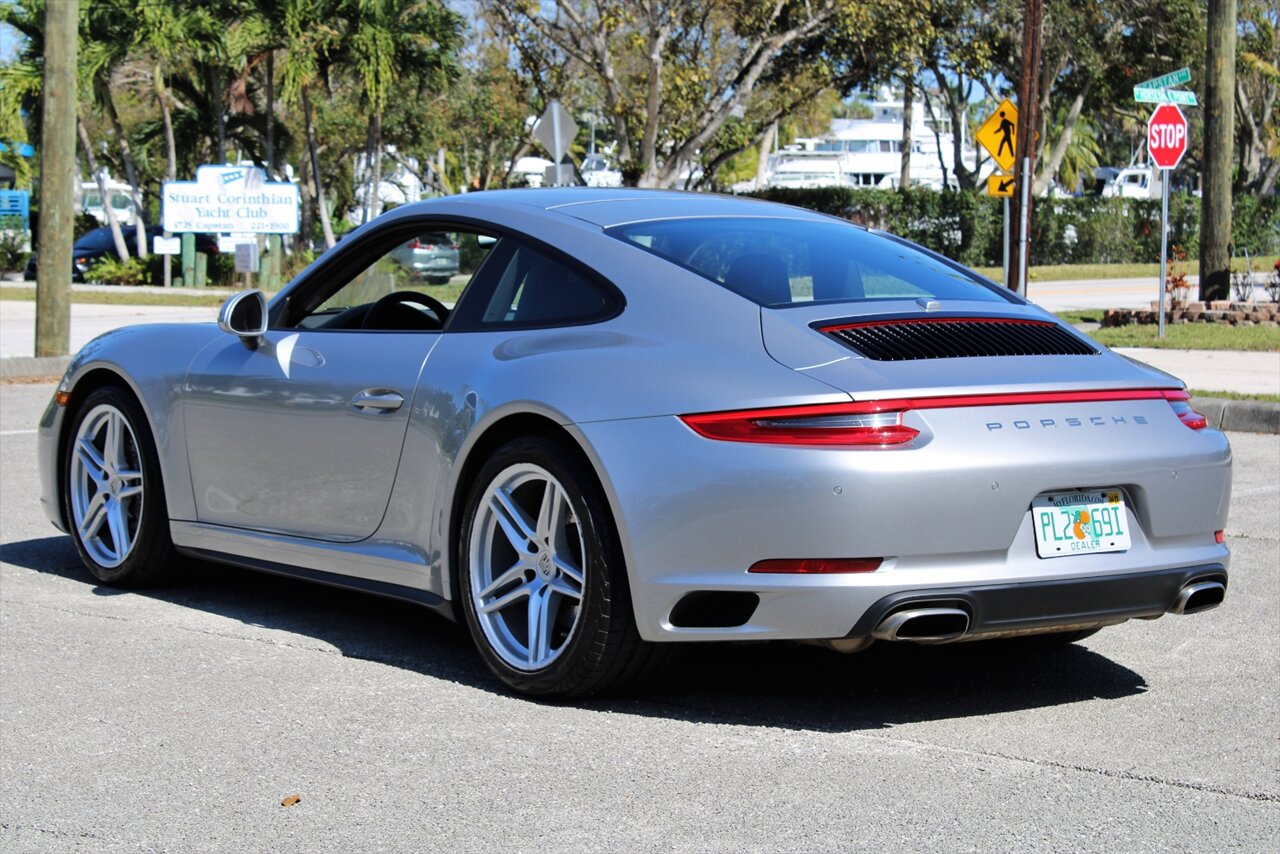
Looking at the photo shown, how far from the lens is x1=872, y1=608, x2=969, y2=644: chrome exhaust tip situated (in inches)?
163

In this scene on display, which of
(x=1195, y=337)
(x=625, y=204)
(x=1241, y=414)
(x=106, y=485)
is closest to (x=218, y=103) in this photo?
(x=1195, y=337)

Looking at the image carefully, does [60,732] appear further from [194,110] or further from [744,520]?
[194,110]

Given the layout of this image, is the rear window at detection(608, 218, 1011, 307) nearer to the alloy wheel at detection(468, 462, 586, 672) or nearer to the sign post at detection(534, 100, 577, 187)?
the alloy wheel at detection(468, 462, 586, 672)

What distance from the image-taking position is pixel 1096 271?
41.3 m

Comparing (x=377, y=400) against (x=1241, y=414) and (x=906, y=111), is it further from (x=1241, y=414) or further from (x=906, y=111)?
(x=906, y=111)

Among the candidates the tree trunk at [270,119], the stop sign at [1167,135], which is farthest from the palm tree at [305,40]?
the stop sign at [1167,135]

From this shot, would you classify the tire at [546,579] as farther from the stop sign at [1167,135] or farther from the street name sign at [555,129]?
the street name sign at [555,129]

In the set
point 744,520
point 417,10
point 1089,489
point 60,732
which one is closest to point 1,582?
point 60,732

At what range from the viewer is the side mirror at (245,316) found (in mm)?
5613

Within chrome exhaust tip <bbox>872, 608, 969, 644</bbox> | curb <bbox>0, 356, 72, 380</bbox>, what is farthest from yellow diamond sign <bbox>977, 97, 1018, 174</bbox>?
chrome exhaust tip <bbox>872, 608, 969, 644</bbox>

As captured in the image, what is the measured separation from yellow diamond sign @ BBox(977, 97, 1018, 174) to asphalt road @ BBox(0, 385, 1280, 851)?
16042mm

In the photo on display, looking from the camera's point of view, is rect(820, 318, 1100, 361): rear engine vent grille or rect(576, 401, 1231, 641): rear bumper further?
rect(820, 318, 1100, 361): rear engine vent grille

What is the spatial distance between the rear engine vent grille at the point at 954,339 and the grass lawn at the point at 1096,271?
3380 centimetres

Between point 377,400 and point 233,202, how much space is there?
26.7 m
